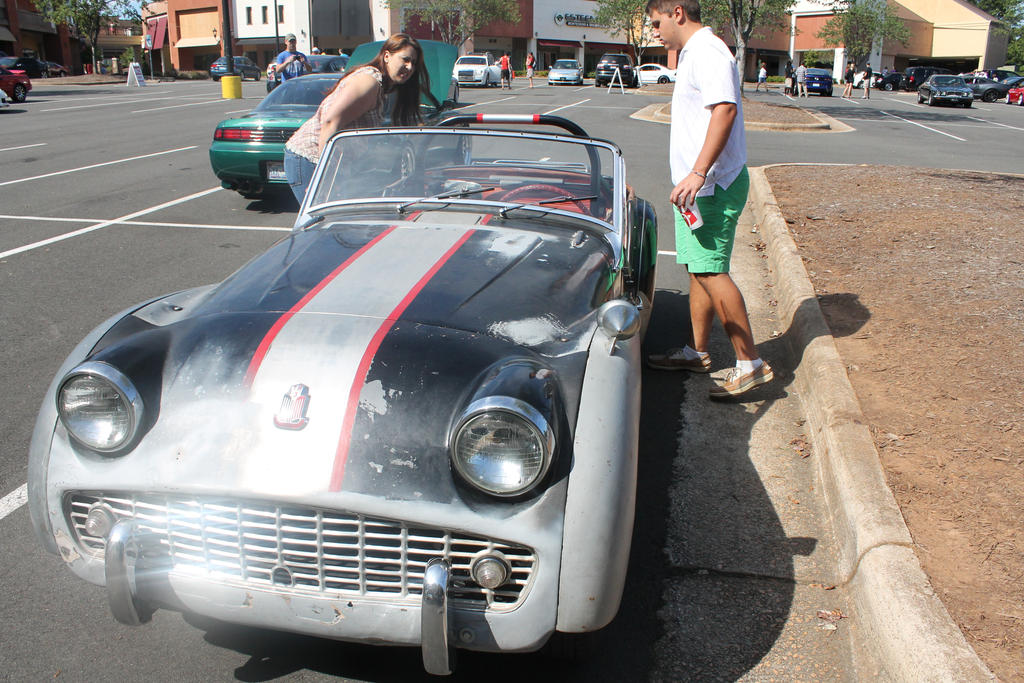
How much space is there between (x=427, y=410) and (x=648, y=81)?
162 ft

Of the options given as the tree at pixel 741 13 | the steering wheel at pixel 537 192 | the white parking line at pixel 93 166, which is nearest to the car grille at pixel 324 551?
the steering wheel at pixel 537 192

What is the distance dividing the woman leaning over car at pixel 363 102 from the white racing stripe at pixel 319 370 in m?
2.10

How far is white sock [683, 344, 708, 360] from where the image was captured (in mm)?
4695

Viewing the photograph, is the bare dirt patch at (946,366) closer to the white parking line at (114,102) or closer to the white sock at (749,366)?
the white sock at (749,366)

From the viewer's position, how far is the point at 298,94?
32.4ft


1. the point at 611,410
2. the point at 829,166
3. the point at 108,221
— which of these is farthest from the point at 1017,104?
the point at 611,410

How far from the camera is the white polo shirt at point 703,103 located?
3.94 m

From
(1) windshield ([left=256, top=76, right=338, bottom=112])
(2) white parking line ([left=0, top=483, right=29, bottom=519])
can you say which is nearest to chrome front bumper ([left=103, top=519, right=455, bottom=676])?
(2) white parking line ([left=0, top=483, right=29, bottom=519])

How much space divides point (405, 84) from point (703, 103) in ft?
6.19

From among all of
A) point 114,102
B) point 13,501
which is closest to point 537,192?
point 13,501

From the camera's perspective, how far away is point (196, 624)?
2.62 metres

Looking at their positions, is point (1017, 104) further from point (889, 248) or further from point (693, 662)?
point (693, 662)

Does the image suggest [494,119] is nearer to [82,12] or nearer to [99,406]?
[99,406]

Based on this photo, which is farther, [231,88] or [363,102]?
[231,88]
